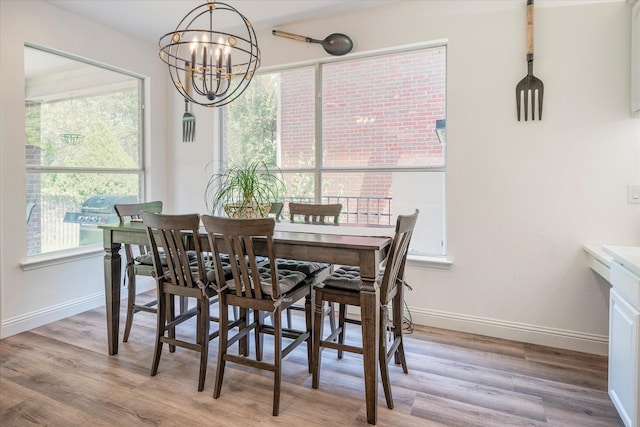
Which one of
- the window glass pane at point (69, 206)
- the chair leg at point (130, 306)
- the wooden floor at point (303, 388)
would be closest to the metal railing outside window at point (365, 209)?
the wooden floor at point (303, 388)

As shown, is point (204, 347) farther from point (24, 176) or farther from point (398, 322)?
point (24, 176)

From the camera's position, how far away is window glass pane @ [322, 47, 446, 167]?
3.17 metres

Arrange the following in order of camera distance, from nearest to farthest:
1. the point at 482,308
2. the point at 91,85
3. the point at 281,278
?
the point at 281,278
the point at 482,308
the point at 91,85

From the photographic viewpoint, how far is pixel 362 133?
345 centimetres

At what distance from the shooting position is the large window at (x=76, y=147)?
316 centimetres

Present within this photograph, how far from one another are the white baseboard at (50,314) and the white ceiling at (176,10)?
253 cm

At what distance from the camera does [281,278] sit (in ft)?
7.19

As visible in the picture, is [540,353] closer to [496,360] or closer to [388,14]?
[496,360]

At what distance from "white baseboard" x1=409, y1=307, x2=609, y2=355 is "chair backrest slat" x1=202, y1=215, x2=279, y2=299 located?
1.66 metres

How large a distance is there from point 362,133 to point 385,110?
0.92ft

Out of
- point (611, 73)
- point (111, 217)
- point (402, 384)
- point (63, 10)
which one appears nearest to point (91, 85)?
point (63, 10)

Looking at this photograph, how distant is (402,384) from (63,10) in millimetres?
3942

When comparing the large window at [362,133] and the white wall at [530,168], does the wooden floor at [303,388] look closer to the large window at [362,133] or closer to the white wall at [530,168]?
the white wall at [530,168]

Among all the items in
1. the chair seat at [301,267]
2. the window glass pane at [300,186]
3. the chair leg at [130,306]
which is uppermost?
the window glass pane at [300,186]
